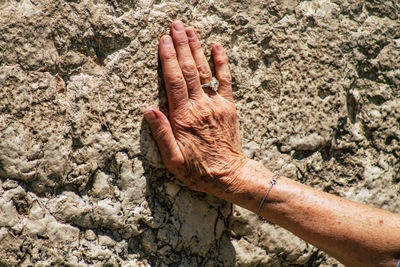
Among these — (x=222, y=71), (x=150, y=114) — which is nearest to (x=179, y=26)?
(x=222, y=71)

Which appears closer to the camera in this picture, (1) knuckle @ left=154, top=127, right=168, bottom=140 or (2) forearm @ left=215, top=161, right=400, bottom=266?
(2) forearm @ left=215, top=161, right=400, bottom=266

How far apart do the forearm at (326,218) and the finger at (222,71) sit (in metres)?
0.37

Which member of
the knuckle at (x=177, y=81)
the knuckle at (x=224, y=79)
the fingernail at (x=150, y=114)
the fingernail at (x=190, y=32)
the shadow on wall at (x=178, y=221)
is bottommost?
the shadow on wall at (x=178, y=221)

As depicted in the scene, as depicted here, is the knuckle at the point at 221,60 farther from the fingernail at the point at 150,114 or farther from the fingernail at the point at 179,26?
the fingernail at the point at 150,114

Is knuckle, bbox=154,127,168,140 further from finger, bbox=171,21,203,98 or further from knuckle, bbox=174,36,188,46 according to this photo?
knuckle, bbox=174,36,188,46

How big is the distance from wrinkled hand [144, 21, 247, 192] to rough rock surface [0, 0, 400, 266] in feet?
0.26

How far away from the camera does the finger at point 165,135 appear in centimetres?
165

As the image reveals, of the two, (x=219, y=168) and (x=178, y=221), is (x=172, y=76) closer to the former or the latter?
(x=219, y=168)

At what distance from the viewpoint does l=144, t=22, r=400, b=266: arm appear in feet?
5.22

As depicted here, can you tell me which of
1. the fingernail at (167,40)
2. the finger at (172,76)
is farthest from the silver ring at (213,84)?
the fingernail at (167,40)

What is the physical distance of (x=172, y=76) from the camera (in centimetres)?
164

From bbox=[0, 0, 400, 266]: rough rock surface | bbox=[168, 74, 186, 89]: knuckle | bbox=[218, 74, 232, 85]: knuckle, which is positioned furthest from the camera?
bbox=[218, 74, 232, 85]: knuckle

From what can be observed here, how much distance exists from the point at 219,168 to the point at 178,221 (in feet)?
1.10

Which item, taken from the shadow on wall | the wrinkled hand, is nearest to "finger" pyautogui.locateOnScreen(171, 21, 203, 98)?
the wrinkled hand
